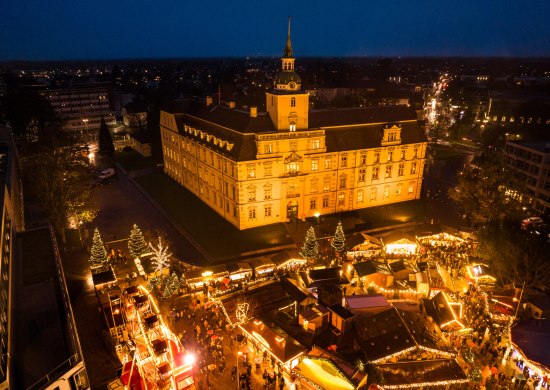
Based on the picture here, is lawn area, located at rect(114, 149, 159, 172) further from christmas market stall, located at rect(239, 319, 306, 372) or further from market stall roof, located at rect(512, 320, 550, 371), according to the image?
market stall roof, located at rect(512, 320, 550, 371)

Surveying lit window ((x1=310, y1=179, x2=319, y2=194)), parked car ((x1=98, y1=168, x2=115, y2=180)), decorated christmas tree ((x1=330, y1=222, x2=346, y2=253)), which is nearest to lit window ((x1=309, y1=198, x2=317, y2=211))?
lit window ((x1=310, y1=179, x2=319, y2=194))

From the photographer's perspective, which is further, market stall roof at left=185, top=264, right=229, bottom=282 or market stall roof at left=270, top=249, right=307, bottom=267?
market stall roof at left=270, top=249, right=307, bottom=267

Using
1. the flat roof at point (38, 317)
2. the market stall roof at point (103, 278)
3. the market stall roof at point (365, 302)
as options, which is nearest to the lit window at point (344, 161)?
the market stall roof at point (365, 302)

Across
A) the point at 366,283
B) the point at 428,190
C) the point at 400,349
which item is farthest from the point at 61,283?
the point at 428,190

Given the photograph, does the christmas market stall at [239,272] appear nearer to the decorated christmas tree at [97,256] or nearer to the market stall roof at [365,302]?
the market stall roof at [365,302]

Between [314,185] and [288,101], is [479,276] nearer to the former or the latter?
[314,185]

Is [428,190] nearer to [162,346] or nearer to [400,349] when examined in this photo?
[400,349]
